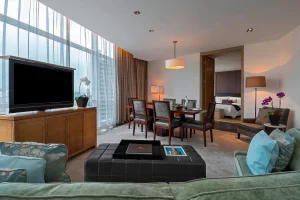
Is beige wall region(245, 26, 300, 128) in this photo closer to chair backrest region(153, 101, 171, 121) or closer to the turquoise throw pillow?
chair backrest region(153, 101, 171, 121)

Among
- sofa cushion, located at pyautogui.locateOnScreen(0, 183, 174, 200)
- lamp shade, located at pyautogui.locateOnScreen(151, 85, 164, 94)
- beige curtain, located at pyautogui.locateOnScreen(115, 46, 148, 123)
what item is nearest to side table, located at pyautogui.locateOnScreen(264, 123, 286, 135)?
sofa cushion, located at pyautogui.locateOnScreen(0, 183, 174, 200)

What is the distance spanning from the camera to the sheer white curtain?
252 cm

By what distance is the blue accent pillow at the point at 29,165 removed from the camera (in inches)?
29.5

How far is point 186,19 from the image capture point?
305 cm

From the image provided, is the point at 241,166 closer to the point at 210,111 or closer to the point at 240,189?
the point at 240,189

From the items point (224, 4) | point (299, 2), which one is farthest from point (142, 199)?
point (299, 2)

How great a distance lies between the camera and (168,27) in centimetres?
345

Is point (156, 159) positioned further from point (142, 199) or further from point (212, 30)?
point (212, 30)

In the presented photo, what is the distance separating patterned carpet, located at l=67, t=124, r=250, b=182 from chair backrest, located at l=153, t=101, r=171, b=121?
56 centimetres

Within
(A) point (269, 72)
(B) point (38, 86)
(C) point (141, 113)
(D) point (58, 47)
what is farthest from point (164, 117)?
(A) point (269, 72)

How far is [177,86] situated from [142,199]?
6066 millimetres

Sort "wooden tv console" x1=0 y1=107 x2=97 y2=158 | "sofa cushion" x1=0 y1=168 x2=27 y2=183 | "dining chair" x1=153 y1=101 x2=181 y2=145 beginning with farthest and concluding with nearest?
"dining chair" x1=153 y1=101 x2=181 y2=145 → "wooden tv console" x1=0 y1=107 x2=97 y2=158 → "sofa cushion" x1=0 y1=168 x2=27 y2=183

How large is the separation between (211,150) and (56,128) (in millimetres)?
2654

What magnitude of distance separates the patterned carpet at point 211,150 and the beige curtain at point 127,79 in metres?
Answer: 1.52
